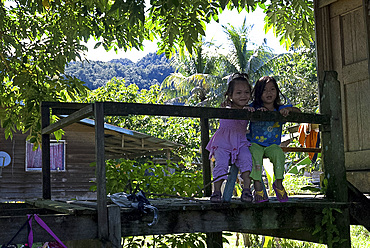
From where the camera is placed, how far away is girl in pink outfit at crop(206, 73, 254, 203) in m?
4.68

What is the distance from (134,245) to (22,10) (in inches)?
203

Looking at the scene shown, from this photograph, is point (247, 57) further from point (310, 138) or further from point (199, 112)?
point (199, 112)

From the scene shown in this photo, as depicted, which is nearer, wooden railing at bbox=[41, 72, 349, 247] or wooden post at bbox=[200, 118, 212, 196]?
wooden railing at bbox=[41, 72, 349, 247]

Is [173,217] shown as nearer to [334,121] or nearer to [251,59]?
[334,121]

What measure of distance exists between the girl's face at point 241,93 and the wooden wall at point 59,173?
13823 millimetres

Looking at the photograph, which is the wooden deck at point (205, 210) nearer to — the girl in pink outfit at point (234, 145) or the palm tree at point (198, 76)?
the girl in pink outfit at point (234, 145)

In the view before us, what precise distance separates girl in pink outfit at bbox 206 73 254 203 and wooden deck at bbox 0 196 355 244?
10.5 inches

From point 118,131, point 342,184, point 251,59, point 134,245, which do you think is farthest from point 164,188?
point 251,59

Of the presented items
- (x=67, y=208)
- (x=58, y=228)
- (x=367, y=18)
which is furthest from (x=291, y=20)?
(x=58, y=228)

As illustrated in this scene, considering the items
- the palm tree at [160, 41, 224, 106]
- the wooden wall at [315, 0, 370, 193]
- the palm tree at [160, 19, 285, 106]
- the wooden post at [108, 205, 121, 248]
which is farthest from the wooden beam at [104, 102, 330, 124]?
the palm tree at [160, 41, 224, 106]

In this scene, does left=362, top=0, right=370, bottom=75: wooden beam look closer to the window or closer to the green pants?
the green pants

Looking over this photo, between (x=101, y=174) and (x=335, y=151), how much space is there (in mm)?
2188

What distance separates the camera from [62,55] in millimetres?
7898

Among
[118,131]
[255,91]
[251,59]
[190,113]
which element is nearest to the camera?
[190,113]
